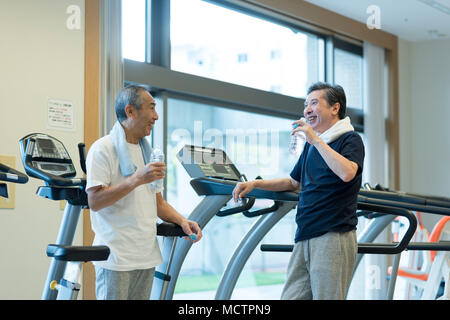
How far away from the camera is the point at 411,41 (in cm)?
702

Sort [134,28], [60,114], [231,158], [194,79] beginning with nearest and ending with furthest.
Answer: [60,114] < [134,28] < [194,79] < [231,158]

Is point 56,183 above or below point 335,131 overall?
below

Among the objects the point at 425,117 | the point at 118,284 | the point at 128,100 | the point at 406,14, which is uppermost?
the point at 406,14

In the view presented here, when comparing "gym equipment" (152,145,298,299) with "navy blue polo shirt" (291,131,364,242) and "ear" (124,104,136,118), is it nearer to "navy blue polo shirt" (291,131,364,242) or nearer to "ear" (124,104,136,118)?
Answer: "navy blue polo shirt" (291,131,364,242)

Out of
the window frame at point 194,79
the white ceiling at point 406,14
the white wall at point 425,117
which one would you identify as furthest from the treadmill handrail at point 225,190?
the white wall at point 425,117

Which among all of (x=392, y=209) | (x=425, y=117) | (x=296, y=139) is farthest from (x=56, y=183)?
(x=425, y=117)

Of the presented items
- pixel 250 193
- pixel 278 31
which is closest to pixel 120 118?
pixel 250 193

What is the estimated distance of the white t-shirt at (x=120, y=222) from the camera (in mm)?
2115

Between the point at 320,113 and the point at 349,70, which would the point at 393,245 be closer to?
the point at 320,113

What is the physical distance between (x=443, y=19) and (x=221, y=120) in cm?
261

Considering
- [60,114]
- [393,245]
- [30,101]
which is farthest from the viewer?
[60,114]

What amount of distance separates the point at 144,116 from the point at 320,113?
699 millimetres

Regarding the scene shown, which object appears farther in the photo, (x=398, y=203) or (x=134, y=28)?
(x=134, y=28)

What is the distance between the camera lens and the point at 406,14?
6.01 meters
